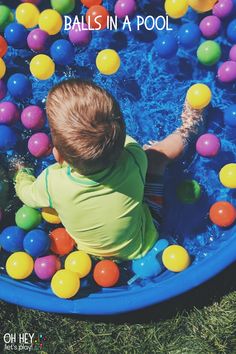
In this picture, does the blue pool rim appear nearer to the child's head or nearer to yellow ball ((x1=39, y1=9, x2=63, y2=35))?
the child's head

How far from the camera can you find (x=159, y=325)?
81.9 inches

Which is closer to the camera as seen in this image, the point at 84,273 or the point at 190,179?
the point at 84,273

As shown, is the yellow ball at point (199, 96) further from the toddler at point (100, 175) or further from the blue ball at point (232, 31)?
the blue ball at point (232, 31)

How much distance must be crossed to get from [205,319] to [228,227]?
0.37 meters

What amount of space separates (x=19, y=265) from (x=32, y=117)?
61cm

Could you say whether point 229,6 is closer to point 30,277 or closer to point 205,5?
point 205,5

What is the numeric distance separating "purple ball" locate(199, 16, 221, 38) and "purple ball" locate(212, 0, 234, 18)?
0.03 metres

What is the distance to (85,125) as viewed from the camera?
143 centimetres

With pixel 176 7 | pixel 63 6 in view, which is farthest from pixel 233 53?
pixel 63 6

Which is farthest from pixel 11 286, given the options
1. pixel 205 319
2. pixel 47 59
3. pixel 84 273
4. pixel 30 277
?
pixel 47 59

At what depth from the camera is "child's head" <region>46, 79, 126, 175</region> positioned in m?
1.43

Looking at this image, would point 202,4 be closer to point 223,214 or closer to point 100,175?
point 223,214

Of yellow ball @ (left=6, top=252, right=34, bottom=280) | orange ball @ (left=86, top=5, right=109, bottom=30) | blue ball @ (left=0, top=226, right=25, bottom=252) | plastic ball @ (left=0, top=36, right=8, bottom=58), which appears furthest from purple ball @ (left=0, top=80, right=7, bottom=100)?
yellow ball @ (left=6, top=252, right=34, bottom=280)

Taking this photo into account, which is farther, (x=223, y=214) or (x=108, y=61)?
(x=108, y=61)
